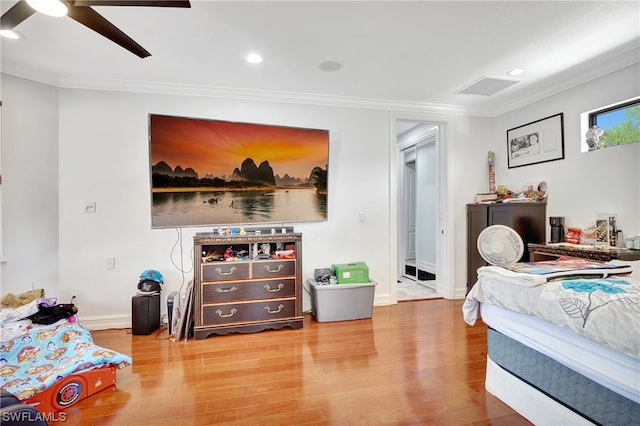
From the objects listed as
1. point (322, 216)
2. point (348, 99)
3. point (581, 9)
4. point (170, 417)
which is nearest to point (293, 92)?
point (348, 99)

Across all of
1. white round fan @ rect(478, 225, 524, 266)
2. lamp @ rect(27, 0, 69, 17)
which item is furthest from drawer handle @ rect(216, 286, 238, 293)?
white round fan @ rect(478, 225, 524, 266)

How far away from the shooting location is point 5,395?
1.08m

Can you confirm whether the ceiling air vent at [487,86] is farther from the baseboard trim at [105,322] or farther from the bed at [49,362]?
the baseboard trim at [105,322]

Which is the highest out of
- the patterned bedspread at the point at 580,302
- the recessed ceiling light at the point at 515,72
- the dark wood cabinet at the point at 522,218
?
the recessed ceiling light at the point at 515,72

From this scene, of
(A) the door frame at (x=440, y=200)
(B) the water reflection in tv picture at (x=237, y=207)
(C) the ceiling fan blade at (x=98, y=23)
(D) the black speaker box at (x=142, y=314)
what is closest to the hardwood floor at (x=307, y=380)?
(D) the black speaker box at (x=142, y=314)

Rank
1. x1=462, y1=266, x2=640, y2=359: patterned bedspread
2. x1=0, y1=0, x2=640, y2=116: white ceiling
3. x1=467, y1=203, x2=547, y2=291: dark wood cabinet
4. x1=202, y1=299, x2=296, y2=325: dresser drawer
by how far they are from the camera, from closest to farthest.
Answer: x1=462, y1=266, x2=640, y2=359: patterned bedspread → x1=0, y1=0, x2=640, y2=116: white ceiling → x1=202, y1=299, x2=296, y2=325: dresser drawer → x1=467, y1=203, x2=547, y2=291: dark wood cabinet

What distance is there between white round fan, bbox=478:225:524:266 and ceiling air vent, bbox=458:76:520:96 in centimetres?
159

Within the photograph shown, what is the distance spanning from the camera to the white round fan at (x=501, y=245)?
2604 millimetres

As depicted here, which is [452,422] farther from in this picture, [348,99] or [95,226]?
[95,226]

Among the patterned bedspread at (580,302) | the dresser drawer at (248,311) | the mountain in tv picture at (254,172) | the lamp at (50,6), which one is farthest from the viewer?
the mountain in tv picture at (254,172)

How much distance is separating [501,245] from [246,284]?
7.84 ft

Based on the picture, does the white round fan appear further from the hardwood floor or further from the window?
the window

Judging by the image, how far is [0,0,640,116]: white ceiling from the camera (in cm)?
204

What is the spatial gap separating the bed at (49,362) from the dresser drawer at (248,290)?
86cm
